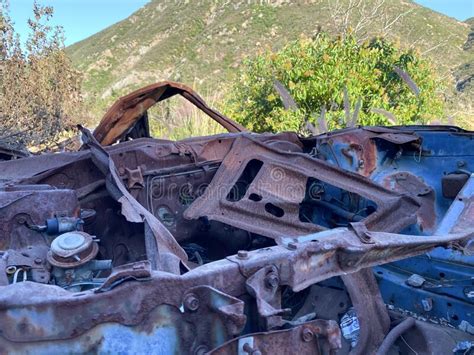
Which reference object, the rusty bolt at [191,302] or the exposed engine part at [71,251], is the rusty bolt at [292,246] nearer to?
the rusty bolt at [191,302]

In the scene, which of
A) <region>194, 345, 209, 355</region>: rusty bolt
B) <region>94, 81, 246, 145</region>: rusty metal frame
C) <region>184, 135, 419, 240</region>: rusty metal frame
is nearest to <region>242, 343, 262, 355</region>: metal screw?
<region>194, 345, 209, 355</region>: rusty bolt

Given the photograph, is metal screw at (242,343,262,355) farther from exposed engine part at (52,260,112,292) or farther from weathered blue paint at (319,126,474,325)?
weathered blue paint at (319,126,474,325)

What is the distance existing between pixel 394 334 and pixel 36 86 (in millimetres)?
10492

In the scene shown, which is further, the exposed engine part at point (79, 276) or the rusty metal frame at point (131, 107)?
the rusty metal frame at point (131, 107)

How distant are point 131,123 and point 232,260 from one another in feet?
7.14

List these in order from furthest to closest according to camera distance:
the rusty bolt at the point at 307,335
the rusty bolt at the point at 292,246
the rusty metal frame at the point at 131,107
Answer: the rusty metal frame at the point at 131,107 → the rusty bolt at the point at 292,246 → the rusty bolt at the point at 307,335

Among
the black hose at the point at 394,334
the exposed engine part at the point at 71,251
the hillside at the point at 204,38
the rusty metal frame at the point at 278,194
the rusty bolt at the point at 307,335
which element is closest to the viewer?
the rusty bolt at the point at 307,335

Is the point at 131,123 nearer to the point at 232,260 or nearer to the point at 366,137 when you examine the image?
the point at 366,137

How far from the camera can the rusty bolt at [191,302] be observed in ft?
5.32

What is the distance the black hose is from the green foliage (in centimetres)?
560

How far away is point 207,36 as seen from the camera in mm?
33094

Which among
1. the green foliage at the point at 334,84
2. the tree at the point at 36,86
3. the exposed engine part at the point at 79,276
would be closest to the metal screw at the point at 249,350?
the exposed engine part at the point at 79,276

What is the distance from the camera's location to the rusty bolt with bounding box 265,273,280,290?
1.76 metres

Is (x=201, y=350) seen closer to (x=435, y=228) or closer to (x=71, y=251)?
(x=71, y=251)
